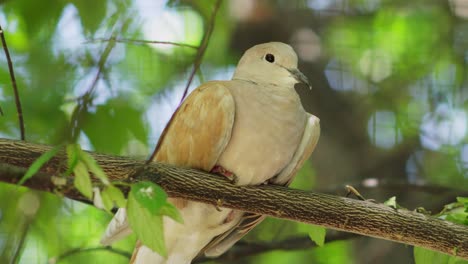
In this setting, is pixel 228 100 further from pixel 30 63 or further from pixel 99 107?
pixel 30 63

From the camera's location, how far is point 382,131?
17.6 ft

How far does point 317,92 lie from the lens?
204 inches

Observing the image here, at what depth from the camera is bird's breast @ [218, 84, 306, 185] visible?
3.03 m

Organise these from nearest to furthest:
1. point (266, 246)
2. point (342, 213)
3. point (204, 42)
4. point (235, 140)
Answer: point (204, 42) < point (342, 213) < point (235, 140) < point (266, 246)

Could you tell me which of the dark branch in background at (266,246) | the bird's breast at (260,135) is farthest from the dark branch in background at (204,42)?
the dark branch in background at (266,246)

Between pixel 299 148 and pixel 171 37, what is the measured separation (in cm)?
208

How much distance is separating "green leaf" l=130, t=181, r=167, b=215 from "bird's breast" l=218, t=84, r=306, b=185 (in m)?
0.93

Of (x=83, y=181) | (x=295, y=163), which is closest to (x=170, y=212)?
(x=83, y=181)

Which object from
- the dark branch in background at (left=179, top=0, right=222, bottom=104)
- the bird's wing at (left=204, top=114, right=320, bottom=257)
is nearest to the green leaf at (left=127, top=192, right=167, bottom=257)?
the dark branch in background at (left=179, top=0, right=222, bottom=104)

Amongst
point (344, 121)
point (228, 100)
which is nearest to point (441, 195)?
point (344, 121)

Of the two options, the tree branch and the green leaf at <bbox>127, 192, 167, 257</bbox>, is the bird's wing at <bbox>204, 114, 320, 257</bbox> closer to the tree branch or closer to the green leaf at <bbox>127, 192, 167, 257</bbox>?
the tree branch

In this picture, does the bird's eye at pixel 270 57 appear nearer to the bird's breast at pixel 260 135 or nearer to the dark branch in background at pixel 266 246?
the bird's breast at pixel 260 135

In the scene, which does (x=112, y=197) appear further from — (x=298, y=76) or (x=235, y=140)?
(x=298, y=76)

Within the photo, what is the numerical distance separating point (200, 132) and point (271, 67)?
1.68 feet
